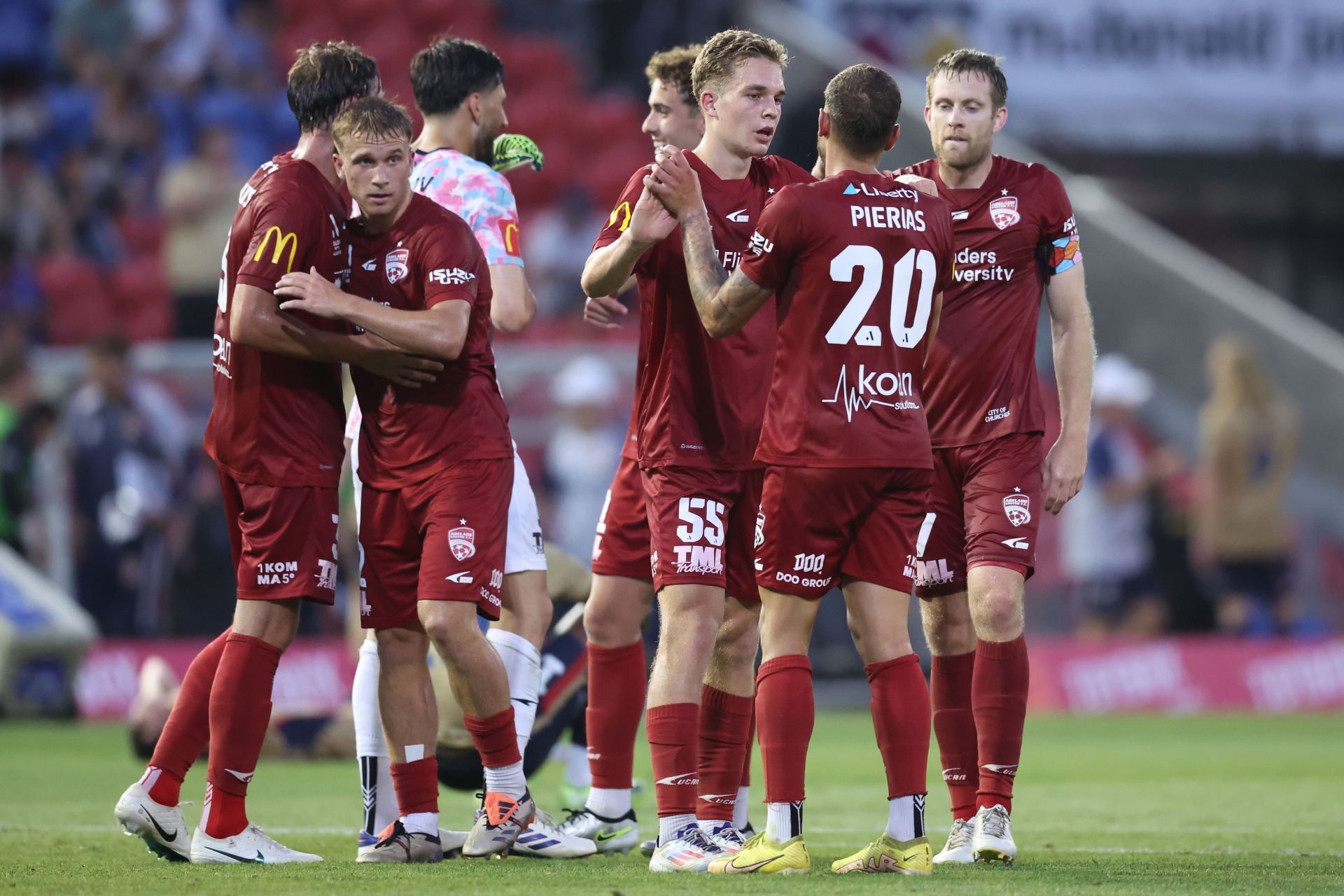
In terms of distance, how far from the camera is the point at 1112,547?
44.7ft

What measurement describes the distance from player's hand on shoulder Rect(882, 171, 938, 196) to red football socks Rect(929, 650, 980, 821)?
1.50 metres

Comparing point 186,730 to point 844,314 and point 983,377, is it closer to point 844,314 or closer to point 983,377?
point 844,314

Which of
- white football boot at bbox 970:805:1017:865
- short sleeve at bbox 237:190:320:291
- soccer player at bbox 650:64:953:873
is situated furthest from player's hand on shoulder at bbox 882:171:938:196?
white football boot at bbox 970:805:1017:865

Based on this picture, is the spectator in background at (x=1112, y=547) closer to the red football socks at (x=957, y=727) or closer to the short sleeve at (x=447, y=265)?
the red football socks at (x=957, y=727)

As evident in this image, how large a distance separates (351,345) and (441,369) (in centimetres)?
28

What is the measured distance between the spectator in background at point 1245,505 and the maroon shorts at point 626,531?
899cm

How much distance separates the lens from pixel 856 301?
17.0ft

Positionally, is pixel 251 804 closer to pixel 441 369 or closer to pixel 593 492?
pixel 441 369

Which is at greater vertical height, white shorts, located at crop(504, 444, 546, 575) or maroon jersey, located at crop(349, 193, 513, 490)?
maroon jersey, located at crop(349, 193, 513, 490)

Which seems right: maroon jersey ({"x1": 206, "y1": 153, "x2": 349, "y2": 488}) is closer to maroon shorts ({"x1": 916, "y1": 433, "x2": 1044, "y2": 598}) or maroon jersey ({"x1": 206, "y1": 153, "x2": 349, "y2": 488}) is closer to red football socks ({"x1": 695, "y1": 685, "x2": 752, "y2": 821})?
red football socks ({"x1": 695, "y1": 685, "x2": 752, "y2": 821})

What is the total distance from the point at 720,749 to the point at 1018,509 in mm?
1222

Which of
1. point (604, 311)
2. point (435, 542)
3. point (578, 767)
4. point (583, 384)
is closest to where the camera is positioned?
point (435, 542)

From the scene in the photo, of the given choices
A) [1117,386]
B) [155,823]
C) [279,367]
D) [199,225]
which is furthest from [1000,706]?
[199,225]

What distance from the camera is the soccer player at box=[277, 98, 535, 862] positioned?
541 cm
